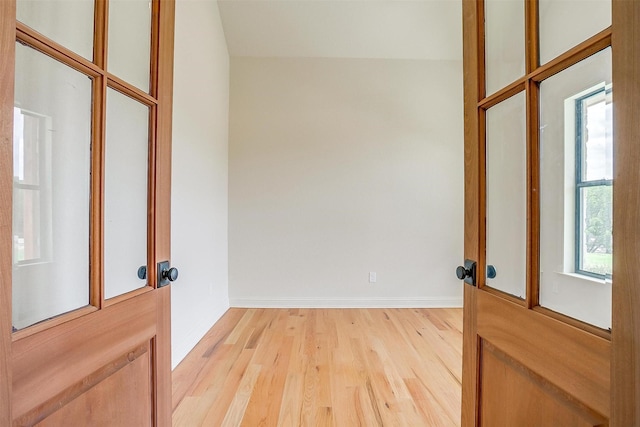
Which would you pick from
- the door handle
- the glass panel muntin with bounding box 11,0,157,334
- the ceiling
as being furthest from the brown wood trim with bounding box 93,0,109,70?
the ceiling

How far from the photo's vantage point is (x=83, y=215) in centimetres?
72

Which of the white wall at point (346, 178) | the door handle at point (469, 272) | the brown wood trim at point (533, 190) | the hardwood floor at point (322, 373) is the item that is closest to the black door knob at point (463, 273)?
the door handle at point (469, 272)

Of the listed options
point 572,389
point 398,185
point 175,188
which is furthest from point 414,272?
point 572,389

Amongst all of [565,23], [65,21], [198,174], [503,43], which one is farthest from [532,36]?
[198,174]

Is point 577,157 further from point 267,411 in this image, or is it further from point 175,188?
point 175,188

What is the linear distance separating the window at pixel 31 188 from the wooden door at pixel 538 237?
3.78ft

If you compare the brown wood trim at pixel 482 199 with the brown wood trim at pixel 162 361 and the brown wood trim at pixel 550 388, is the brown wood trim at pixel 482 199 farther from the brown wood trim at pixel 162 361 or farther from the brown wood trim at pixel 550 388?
the brown wood trim at pixel 162 361

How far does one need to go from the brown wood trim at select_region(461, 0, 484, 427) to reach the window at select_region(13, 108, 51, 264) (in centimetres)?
117

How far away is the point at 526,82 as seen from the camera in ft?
2.37

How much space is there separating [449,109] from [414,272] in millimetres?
1981

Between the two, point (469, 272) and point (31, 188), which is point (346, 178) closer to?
point (469, 272)

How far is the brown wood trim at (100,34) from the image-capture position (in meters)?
0.70

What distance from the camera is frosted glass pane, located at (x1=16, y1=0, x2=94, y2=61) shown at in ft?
2.19

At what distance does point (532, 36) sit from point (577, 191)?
38 cm
